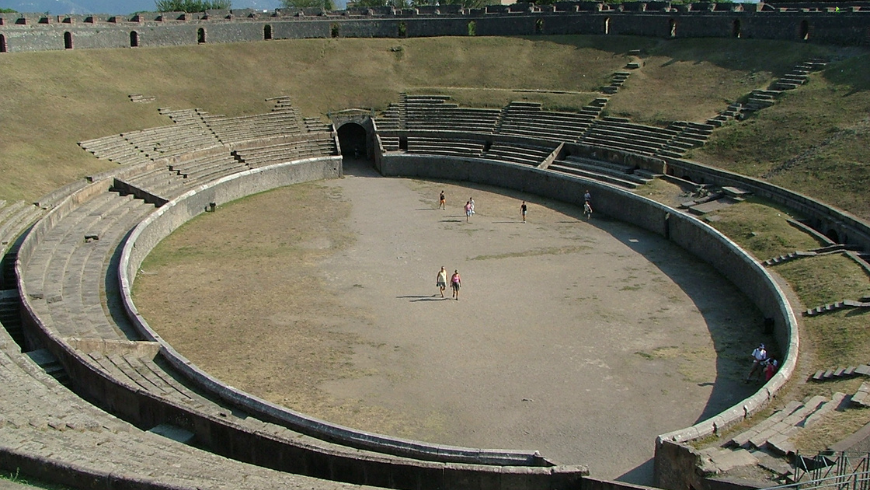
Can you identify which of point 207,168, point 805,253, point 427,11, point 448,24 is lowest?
point 805,253

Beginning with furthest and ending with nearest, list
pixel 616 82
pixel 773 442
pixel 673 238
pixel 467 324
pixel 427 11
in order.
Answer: pixel 427 11 < pixel 616 82 < pixel 673 238 < pixel 467 324 < pixel 773 442

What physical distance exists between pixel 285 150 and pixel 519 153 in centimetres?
1094

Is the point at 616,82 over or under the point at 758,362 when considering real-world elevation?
over

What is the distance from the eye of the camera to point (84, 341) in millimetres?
19359

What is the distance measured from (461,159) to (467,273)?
13992mm

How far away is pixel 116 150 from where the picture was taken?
119ft

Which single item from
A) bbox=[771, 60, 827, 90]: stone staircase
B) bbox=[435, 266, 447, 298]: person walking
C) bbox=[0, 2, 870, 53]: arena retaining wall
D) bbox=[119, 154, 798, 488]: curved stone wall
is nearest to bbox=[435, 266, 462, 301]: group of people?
bbox=[435, 266, 447, 298]: person walking

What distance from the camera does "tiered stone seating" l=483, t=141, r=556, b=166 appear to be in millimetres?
39844

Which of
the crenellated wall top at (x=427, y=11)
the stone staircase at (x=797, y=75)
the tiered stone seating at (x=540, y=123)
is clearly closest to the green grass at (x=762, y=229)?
the stone staircase at (x=797, y=75)

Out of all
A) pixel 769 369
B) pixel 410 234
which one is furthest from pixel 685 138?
pixel 769 369

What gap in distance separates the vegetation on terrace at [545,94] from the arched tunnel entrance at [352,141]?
4.60 feet

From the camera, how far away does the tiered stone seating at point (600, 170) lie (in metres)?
35.7

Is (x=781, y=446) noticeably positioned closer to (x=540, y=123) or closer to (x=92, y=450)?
(x=92, y=450)

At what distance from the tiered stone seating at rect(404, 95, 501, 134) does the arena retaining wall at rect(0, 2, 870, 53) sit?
369 inches
